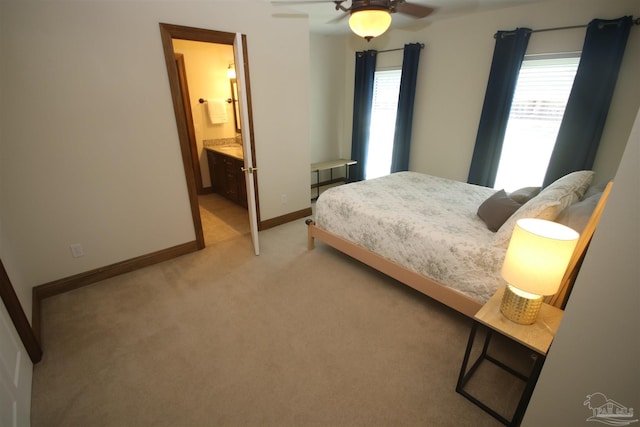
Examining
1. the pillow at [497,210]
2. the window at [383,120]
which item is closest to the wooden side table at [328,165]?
the window at [383,120]

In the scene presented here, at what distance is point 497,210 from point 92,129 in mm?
3202

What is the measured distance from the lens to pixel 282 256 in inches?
117

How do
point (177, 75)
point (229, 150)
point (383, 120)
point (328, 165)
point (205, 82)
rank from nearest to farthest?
point (177, 75) < point (229, 150) < point (205, 82) < point (383, 120) < point (328, 165)

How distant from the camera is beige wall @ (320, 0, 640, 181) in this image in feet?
8.55

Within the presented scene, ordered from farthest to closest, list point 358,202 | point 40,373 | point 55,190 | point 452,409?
point 358,202 → point 55,190 → point 40,373 → point 452,409

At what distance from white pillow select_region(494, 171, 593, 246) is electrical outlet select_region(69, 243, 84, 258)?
10.7 feet

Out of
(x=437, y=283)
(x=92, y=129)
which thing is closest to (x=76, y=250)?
(x=92, y=129)

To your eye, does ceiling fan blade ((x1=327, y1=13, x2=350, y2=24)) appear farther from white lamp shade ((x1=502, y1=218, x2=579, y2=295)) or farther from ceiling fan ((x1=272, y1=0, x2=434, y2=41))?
white lamp shade ((x1=502, y1=218, x2=579, y2=295))

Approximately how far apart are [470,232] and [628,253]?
1.25 m

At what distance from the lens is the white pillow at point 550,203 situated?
1.65 metres

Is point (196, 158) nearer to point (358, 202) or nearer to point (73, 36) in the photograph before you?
point (73, 36)

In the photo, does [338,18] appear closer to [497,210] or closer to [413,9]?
[413,9]

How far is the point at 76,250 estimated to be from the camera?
94.7 inches

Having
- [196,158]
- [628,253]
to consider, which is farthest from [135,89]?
[628,253]
